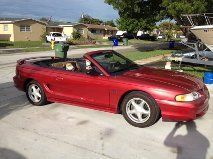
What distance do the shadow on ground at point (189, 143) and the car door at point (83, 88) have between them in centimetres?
149

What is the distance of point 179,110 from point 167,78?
0.88 m

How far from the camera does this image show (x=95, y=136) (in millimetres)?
5441

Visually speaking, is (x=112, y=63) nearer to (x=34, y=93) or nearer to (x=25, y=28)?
(x=34, y=93)

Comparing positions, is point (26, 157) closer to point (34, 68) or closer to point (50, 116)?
point (50, 116)

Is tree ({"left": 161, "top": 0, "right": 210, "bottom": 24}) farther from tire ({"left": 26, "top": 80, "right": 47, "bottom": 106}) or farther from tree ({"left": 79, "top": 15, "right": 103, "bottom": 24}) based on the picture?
tree ({"left": 79, "top": 15, "right": 103, "bottom": 24})

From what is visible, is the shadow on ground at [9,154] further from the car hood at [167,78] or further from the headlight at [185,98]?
the headlight at [185,98]

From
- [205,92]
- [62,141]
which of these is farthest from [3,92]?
[205,92]

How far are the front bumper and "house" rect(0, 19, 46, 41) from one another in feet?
159

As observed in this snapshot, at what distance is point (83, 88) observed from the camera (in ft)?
20.8

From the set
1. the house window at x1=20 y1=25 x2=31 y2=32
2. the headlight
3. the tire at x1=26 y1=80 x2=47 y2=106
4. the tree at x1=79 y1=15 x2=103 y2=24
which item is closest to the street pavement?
the tire at x1=26 y1=80 x2=47 y2=106

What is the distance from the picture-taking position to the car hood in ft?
19.0

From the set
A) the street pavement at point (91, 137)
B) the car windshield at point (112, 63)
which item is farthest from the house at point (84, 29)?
the street pavement at point (91, 137)

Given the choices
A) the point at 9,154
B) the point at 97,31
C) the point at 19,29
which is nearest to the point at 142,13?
the point at 9,154

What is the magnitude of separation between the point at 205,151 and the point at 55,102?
3.88 metres
